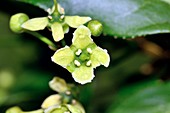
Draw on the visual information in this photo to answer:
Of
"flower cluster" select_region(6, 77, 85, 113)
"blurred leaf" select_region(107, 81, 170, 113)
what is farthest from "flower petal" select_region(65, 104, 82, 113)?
"blurred leaf" select_region(107, 81, 170, 113)

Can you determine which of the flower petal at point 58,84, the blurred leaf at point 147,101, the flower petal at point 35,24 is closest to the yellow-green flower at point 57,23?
the flower petal at point 35,24

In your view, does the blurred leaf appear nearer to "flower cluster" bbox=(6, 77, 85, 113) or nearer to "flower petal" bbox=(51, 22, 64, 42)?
"flower cluster" bbox=(6, 77, 85, 113)

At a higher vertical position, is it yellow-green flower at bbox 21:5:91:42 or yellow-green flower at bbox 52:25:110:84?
yellow-green flower at bbox 21:5:91:42

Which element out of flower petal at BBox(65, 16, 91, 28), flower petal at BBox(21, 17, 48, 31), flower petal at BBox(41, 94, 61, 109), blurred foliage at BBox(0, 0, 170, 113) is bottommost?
flower petal at BBox(41, 94, 61, 109)

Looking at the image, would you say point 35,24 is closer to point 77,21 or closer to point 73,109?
point 77,21

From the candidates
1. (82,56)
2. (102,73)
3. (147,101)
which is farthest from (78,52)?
(102,73)
